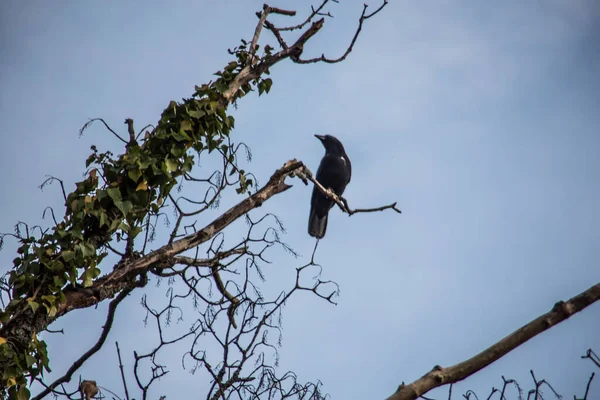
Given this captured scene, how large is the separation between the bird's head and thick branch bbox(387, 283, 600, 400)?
6152 mm

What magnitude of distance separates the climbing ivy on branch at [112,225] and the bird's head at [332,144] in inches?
144

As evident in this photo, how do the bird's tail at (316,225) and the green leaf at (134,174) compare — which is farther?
the bird's tail at (316,225)

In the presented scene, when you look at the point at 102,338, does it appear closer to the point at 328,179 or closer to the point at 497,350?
the point at 497,350

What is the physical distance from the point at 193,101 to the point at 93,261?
1.09 meters

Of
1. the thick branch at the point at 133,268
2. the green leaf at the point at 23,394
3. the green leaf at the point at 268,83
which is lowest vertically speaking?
the green leaf at the point at 23,394

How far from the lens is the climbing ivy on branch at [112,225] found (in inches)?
121

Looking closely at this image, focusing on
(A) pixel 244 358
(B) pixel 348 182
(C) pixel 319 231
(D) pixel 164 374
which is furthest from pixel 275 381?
(B) pixel 348 182

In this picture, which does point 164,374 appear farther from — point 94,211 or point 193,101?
point 193,101

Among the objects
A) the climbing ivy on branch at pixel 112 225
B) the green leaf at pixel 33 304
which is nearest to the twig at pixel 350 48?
the climbing ivy on branch at pixel 112 225

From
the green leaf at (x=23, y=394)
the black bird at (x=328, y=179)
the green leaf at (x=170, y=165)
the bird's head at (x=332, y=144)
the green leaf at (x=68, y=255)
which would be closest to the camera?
the green leaf at (x=23, y=394)

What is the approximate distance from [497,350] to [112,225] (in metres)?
2.29

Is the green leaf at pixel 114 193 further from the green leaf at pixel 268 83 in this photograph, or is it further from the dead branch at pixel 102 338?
the green leaf at pixel 268 83

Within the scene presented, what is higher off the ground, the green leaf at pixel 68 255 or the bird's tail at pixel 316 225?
the bird's tail at pixel 316 225

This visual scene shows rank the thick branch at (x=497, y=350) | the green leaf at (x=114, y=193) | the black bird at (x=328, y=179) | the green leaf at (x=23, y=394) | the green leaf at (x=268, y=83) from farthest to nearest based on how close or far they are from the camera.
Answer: the black bird at (x=328, y=179) → the green leaf at (x=268, y=83) → the green leaf at (x=114, y=193) → the green leaf at (x=23, y=394) → the thick branch at (x=497, y=350)
